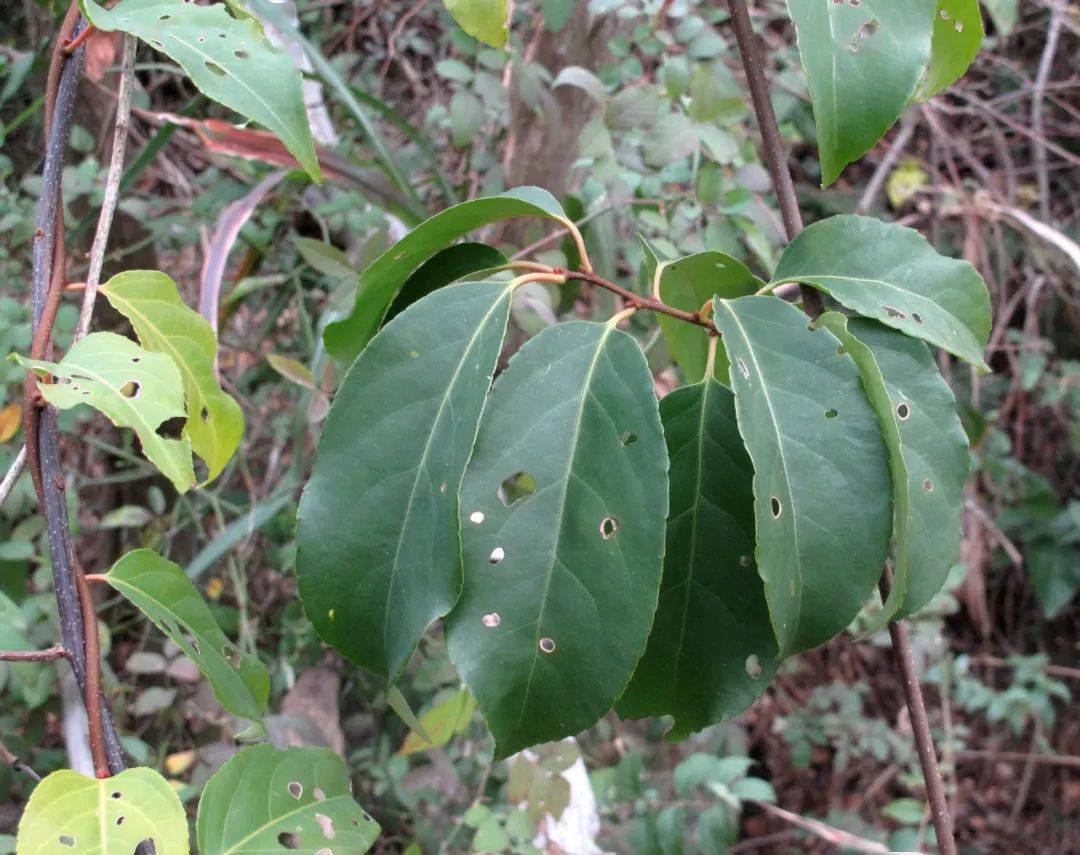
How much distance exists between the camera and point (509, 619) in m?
0.59

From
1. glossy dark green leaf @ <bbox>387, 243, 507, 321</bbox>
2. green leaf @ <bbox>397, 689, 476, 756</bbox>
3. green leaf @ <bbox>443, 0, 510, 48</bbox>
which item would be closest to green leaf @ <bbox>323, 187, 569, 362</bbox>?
glossy dark green leaf @ <bbox>387, 243, 507, 321</bbox>

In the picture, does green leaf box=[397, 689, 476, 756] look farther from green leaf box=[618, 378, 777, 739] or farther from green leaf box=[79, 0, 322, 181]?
green leaf box=[79, 0, 322, 181]

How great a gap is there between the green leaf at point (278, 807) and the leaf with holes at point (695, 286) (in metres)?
0.43

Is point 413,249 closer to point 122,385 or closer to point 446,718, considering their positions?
point 122,385

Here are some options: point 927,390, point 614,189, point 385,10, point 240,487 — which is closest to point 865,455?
point 927,390

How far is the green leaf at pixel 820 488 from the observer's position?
591 millimetres

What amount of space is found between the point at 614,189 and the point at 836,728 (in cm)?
138

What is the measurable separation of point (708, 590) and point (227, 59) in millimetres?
463

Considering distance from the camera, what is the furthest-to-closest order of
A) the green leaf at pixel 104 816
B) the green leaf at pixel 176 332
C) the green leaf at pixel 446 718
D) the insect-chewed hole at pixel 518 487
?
the green leaf at pixel 446 718, the green leaf at pixel 176 332, the insect-chewed hole at pixel 518 487, the green leaf at pixel 104 816

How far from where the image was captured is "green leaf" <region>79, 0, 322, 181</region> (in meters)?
0.61

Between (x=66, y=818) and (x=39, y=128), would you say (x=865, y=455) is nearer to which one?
(x=66, y=818)

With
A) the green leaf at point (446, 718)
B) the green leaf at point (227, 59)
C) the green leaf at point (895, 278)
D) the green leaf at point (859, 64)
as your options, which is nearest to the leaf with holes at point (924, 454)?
the green leaf at point (895, 278)

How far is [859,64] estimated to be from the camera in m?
0.59

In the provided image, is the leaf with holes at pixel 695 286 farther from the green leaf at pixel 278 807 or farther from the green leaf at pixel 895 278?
the green leaf at pixel 278 807
